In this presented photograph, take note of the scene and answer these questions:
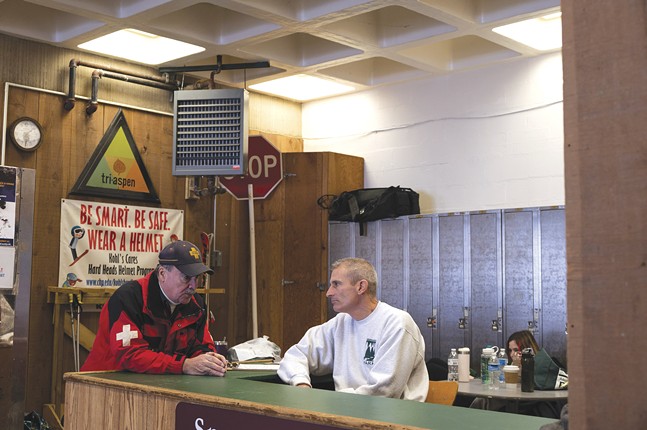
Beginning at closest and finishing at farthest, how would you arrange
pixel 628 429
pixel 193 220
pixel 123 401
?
pixel 628 429
pixel 123 401
pixel 193 220

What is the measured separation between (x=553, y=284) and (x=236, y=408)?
4.89m

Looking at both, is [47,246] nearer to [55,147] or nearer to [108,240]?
[108,240]

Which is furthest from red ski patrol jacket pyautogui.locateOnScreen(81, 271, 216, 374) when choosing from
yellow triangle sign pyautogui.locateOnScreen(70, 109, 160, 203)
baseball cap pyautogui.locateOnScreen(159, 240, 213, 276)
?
yellow triangle sign pyautogui.locateOnScreen(70, 109, 160, 203)

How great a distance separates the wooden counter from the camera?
8.55 feet

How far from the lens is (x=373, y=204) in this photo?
27.8 feet

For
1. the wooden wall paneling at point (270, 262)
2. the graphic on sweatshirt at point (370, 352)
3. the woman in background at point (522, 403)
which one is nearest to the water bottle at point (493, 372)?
the woman in background at point (522, 403)

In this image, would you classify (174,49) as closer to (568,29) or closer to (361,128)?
(361,128)

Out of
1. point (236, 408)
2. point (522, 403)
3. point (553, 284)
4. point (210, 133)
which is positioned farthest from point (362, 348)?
point (553, 284)

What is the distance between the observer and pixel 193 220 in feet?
28.7

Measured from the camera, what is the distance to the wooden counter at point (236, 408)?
8.55ft

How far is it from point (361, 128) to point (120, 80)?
2648mm

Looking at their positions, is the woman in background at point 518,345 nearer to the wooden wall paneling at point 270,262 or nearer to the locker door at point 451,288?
the locker door at point 451,288

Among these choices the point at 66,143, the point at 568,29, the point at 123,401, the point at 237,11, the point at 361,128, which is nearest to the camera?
the point at 568,29

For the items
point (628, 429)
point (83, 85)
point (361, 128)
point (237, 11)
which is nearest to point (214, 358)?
point (628, 429)
